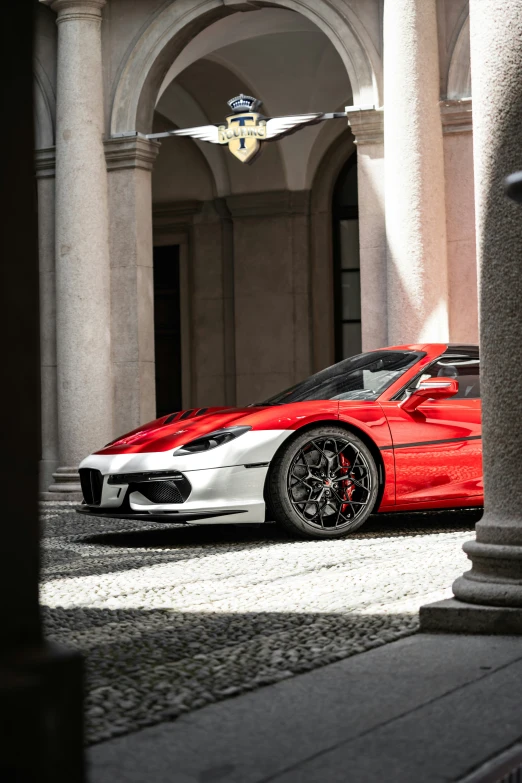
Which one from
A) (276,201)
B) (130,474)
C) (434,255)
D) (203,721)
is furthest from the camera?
(276,201)

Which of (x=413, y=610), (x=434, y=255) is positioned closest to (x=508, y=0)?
(x=413, y=610)

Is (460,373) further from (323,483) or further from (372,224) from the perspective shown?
(372,224)

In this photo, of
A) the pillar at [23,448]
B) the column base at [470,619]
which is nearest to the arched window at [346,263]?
the column base at [470,619]

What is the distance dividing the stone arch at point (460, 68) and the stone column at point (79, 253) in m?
4.14

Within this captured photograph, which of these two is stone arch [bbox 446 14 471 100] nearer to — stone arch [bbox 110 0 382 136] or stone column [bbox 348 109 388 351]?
stone column [bbox 348 109 388 351]

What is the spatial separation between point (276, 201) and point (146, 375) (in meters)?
6.47

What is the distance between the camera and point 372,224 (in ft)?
41.2

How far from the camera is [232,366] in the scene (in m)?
19.8

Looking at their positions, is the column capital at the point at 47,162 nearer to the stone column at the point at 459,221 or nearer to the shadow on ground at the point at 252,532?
the stone column at the point at 459,221

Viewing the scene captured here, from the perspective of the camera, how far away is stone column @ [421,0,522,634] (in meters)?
4.05

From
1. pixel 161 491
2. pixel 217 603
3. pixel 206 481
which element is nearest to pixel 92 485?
pixel 161 491

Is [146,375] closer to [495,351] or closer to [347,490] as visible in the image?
[347,490]

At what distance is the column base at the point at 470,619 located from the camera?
392 cm

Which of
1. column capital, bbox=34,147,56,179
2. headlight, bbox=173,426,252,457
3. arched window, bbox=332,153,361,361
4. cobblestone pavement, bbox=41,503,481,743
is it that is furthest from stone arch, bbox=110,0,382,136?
headlight, bbox=173,426,252,457
